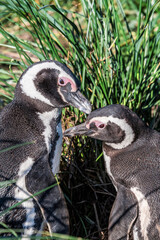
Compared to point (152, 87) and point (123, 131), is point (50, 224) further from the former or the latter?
point (152, 87)

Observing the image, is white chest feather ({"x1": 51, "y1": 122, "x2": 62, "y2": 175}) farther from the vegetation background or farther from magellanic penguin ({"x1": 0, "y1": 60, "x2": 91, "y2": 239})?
the vegetation background

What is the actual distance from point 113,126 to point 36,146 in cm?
52

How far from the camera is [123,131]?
2.83 metres

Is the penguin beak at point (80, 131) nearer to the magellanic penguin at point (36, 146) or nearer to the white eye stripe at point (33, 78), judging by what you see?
the magellanic penguin at point (36, 146)

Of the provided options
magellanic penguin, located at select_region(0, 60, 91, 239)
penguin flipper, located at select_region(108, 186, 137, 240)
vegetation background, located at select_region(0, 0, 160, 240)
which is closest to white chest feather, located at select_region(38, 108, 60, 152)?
magellanic penguin, located at select_region(0, 60, 91, 239)

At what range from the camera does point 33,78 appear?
9.02 ft

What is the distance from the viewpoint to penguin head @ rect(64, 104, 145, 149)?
280 centimetres

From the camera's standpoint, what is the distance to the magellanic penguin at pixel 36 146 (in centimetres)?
261

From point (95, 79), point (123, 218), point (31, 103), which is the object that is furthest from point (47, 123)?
point (123, 218)

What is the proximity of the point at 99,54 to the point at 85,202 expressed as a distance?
113 cm

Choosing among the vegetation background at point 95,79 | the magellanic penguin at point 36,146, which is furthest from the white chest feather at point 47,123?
the vegetation background at point 95,79

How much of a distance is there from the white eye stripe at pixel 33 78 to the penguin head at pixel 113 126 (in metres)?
0.30

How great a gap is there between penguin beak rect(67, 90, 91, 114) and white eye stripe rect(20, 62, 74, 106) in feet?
0.44

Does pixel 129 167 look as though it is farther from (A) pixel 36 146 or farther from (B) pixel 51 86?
(B) pixel 51 86
